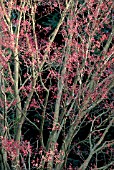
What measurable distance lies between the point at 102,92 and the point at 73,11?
152cm

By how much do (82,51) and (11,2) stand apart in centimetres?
144

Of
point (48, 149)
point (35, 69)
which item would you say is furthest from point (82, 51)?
point (48, 149)

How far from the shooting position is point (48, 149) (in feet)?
19.8

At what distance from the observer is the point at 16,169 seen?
5895 millimetres

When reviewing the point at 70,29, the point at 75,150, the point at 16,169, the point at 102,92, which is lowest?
the point at 75,150

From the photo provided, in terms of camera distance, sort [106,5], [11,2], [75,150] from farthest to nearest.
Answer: [75,150], [106,5], [11,2]

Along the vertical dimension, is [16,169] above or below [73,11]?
below

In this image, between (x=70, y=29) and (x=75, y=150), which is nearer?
(x=70, y=29)

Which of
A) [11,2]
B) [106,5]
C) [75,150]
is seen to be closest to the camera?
[11,2]

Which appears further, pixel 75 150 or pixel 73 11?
pixel 75 150

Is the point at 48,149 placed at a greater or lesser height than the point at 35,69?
lesser

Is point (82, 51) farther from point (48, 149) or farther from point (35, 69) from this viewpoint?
point (48, 149)

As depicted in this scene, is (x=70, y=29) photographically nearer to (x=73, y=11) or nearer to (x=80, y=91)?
(x=73, y=11)

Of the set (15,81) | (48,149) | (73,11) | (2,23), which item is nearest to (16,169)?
(48,149)
